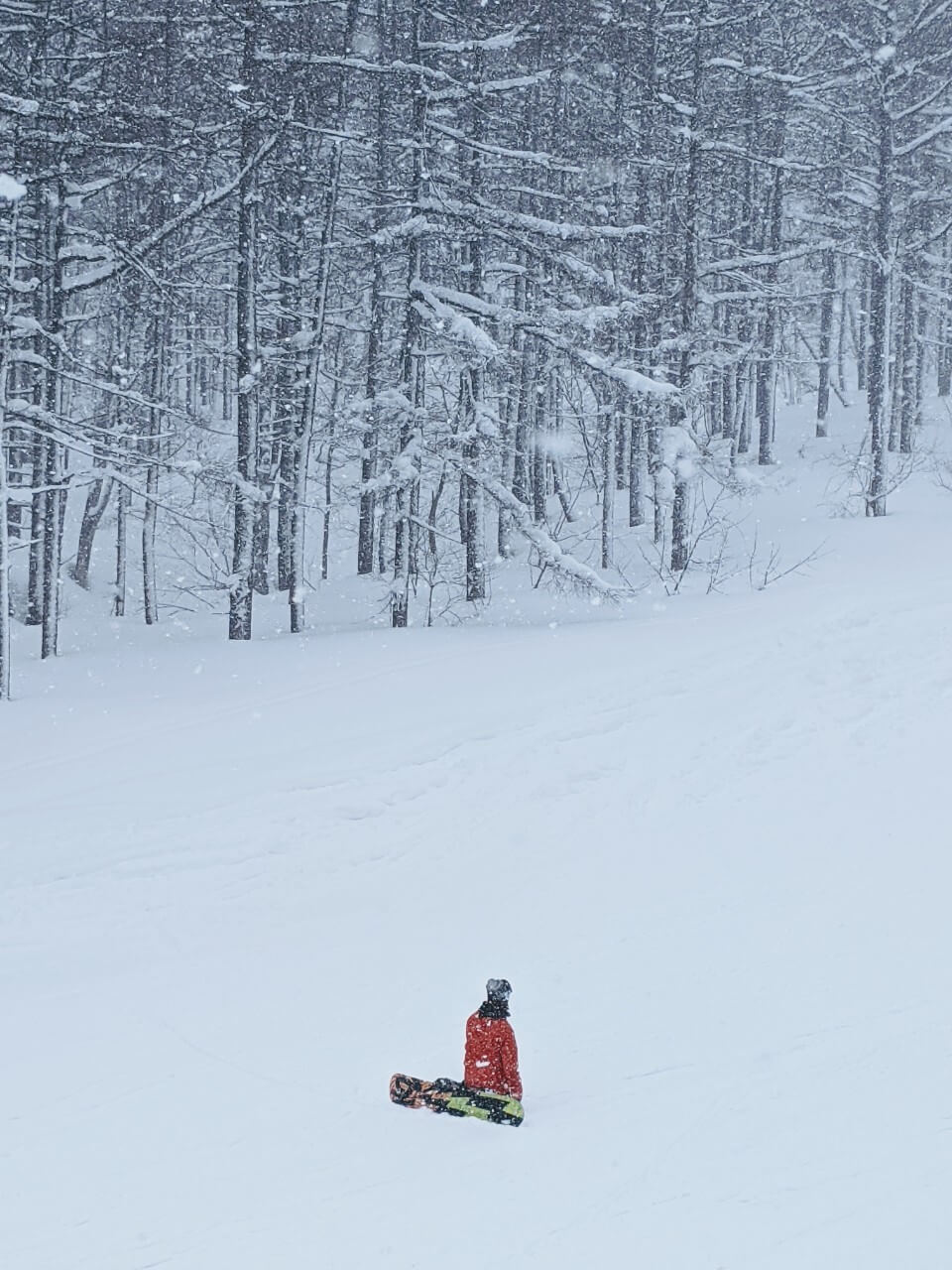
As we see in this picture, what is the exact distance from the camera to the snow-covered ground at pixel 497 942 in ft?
19.4

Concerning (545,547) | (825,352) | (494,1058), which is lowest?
(494,1058)

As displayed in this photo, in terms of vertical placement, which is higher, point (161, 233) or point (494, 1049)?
point (161, 233)

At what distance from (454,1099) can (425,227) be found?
489 inches

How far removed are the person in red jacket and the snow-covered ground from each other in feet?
0.89

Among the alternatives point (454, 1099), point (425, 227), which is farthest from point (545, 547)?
point (454, 1099)

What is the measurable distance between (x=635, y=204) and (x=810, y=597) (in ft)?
34.2

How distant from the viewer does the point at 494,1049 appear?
682cm

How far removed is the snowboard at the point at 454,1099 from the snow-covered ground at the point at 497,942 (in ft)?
0.33

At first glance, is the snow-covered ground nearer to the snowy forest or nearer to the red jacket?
the red jacket

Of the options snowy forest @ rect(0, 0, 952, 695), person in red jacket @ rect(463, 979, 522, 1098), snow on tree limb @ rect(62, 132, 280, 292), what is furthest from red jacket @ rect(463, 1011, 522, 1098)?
snow on tree limb @ rect(62, 132, 280, 292)

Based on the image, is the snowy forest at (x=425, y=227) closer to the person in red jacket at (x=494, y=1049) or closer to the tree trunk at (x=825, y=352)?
the tree trunk at (x=825, y=352)

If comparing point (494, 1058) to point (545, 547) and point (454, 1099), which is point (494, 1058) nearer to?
point (454, 1099)

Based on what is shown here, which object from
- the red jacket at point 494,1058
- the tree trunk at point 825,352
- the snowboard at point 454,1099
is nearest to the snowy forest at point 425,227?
the tree trunk at point 825,352

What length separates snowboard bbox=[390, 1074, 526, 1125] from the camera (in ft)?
22.2
